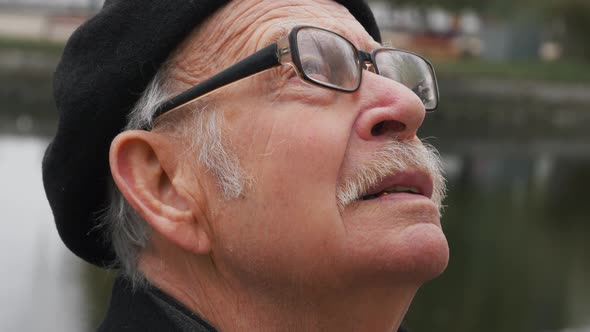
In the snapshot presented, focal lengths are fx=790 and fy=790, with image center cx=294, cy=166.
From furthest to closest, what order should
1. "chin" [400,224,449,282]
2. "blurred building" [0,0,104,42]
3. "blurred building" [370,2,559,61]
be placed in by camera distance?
"blurred building" [370,2,559,61] < "blurred building" [0,0,104,42] < "chin" [400,224,449,282]

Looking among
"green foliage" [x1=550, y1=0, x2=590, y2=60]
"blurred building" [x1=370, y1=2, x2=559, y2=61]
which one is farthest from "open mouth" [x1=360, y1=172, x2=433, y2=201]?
"green foliage" [x1=550, y1=0, x2=590, y2=60]

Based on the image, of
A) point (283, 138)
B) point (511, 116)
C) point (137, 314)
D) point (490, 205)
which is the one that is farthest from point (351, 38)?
Result: point (511, 116)

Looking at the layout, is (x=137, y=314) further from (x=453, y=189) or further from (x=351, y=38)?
(x=453, y=189)

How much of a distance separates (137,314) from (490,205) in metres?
9.74

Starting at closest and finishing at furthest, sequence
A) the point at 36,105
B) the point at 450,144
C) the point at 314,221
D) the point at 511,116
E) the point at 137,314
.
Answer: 1. the point at 314,221
2. the point at 137,314
3. the point at 36,105
4. the point at 450,144
5. the point at 511,116

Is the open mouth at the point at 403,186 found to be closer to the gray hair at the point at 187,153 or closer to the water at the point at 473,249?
the gray hair at the point at 187,153

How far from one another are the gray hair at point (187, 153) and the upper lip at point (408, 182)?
27 cm

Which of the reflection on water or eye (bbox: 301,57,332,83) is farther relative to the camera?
the reflection on water

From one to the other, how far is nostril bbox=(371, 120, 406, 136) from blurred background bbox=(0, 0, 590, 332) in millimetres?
553

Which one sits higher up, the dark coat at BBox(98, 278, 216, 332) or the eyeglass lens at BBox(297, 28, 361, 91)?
the eyeglass lens at BBox(297, 28, 361, 91)

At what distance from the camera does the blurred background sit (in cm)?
636

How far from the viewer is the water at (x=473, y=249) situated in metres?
6.14

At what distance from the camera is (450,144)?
15.9 meters

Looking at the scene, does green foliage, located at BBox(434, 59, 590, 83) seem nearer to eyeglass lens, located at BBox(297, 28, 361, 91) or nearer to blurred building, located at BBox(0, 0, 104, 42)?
blurred building, located at BBox(0, 0, 104, 42)
